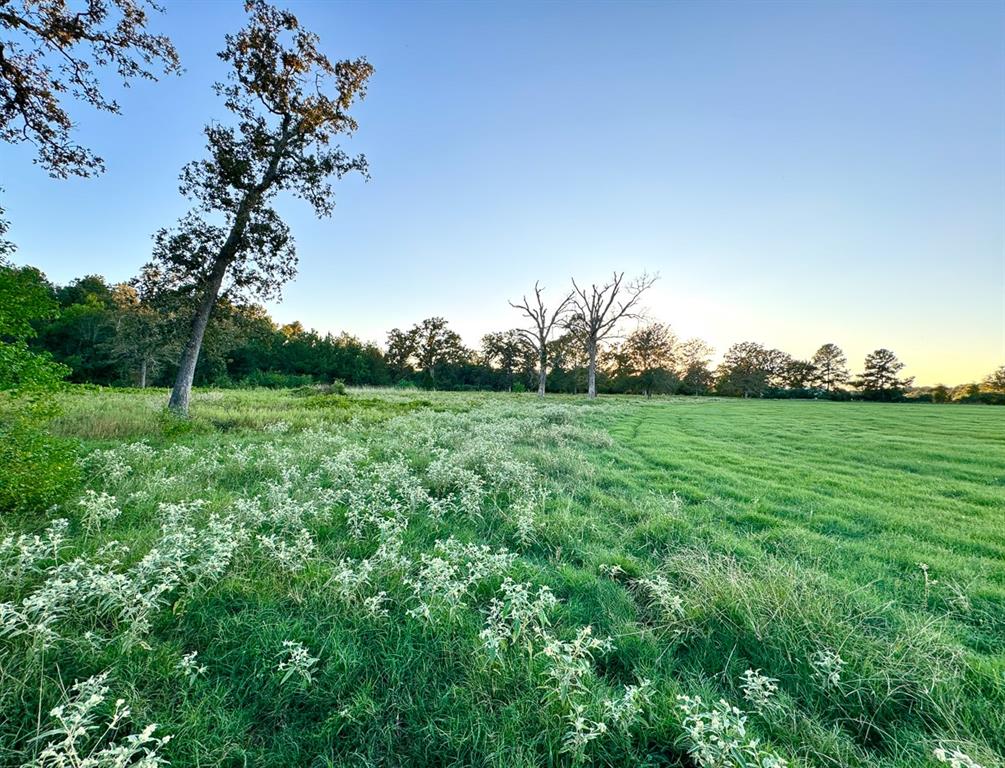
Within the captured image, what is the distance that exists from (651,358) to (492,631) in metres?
78.1

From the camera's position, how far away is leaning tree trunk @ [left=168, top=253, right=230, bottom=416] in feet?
41.8

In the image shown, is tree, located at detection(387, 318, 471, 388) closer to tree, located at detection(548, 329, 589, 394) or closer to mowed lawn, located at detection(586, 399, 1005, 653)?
tree, located at detection(548, 329, 589, 394)

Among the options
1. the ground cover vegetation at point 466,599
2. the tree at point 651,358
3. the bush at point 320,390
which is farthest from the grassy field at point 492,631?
the tree at point 651,358

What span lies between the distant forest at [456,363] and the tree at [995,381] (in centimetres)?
16

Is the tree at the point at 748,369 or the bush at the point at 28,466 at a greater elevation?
the tree at the point at 748,369

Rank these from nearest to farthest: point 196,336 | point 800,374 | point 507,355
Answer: point 196,336 → point 507,355 → point 800,374

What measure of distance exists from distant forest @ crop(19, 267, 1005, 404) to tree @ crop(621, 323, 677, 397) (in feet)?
0.75

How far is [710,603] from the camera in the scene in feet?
10.3

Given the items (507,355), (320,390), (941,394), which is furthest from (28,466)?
(941,394)

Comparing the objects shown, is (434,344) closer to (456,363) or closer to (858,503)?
(456,363)

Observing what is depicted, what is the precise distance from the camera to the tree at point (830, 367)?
83.1 metres

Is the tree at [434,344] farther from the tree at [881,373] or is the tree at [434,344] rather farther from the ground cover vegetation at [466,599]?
the tree at [881,373]

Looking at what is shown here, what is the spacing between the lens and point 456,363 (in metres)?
73.9

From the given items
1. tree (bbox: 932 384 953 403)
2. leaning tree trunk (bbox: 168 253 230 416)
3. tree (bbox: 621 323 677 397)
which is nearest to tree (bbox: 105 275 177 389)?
leaning tree trunk (bbox: 168 253 230 416)
